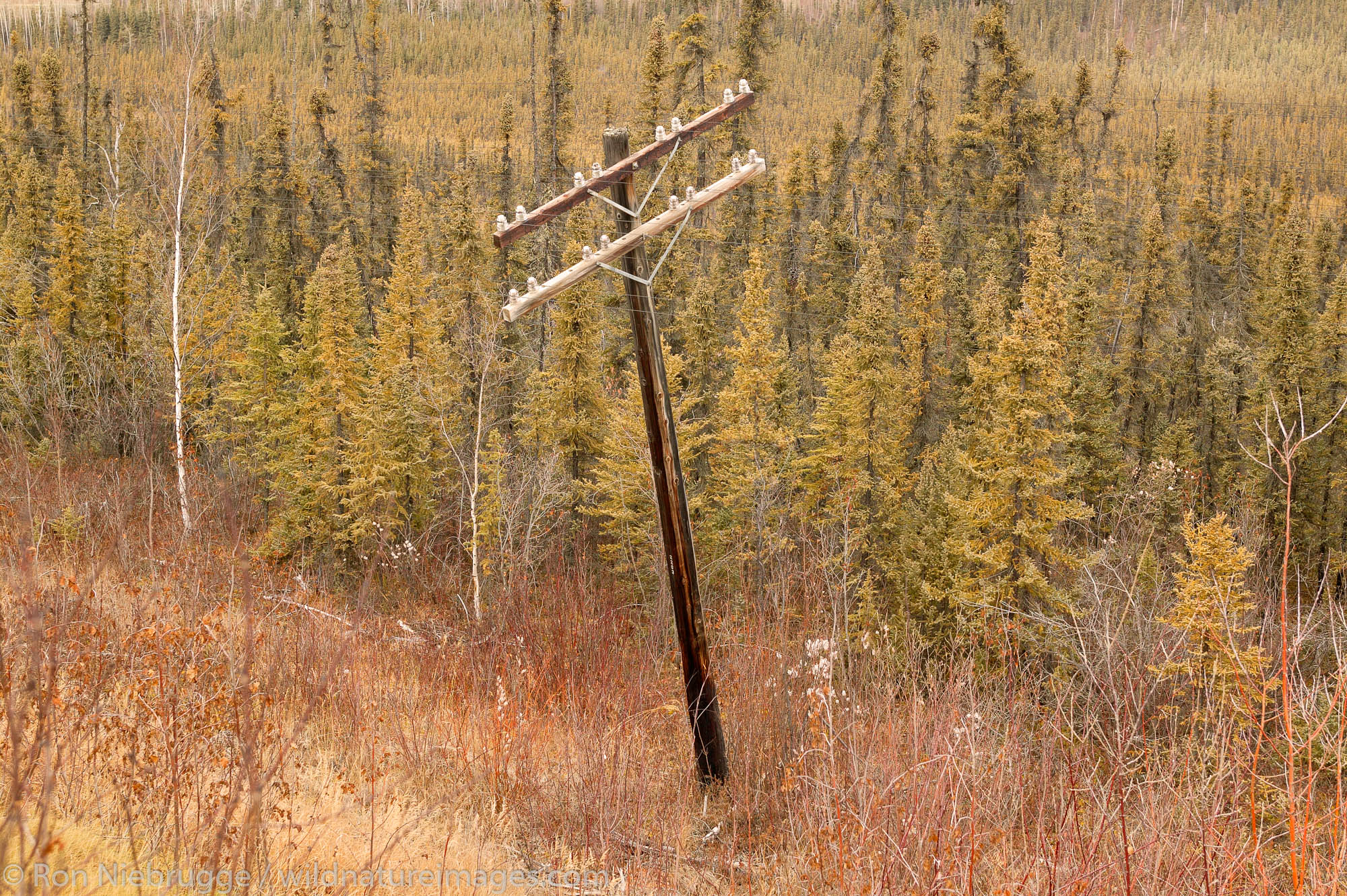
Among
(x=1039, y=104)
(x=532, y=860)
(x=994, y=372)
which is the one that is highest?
(x=1039, y=104)

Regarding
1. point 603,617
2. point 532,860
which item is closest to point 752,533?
point 603,617

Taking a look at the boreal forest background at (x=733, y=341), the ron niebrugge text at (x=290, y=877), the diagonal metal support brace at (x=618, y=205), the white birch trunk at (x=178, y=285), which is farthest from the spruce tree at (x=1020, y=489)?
the white birch trunk at (x=178, y=285)

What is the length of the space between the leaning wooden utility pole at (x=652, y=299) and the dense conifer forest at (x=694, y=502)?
1.84 ft

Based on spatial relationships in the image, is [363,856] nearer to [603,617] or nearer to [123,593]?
[603,617]

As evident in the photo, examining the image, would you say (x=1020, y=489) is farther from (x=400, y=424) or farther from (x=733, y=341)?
(x=733, y=341)

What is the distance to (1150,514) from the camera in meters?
26.9

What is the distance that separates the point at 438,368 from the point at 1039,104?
27.8 m

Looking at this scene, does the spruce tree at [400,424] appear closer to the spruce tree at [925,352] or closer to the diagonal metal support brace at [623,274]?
the spruce tree at [925,352]

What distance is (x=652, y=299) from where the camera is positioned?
6355 mm

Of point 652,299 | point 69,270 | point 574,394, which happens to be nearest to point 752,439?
point 574,394

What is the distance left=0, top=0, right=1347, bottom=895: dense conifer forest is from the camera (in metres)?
3.84

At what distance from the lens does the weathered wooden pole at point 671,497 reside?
6535 mm

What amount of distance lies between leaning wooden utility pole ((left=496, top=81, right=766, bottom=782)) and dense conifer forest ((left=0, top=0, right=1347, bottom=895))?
562 mm

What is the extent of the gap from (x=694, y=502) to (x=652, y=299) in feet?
56.0
